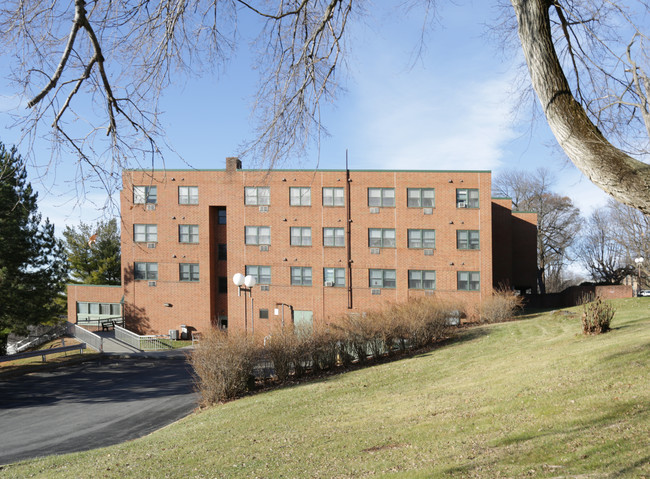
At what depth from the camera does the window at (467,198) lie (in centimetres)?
3478

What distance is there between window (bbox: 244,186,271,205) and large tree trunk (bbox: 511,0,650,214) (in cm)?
3173

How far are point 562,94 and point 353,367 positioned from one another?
16416 millimetres

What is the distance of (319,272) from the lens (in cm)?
3581

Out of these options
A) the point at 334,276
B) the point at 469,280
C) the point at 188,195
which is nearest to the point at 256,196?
the point at 188,195

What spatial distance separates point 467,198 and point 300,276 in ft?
42.9

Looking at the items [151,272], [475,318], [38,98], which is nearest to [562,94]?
[38,98]

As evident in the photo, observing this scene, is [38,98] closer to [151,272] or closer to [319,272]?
[319,272]

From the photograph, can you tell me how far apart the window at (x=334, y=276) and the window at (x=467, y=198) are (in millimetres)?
9501

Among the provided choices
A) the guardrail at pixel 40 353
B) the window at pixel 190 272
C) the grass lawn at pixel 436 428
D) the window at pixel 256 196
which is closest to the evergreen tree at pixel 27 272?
the guardrail at pixel 40 353

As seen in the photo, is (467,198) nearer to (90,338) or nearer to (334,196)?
(334,196)

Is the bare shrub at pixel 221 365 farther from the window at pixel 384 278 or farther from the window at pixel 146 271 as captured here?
the window at pixel 146 271

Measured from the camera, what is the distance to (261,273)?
120 ft

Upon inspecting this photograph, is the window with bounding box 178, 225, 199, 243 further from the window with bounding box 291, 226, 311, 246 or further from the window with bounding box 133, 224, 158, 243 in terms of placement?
the window with bounding box 291, 226, 311, 246

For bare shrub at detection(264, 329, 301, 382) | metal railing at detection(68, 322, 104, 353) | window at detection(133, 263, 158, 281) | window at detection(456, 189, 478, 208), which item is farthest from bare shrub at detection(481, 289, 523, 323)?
metal railing at detection(68, 322, 104, 353)
